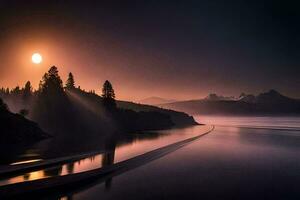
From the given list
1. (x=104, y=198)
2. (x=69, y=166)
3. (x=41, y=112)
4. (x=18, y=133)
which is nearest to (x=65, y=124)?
(x=41, y=112)

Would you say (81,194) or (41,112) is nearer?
(81,194)

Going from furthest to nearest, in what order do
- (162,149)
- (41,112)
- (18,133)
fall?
(41,112) → (18,133) → (162,149)

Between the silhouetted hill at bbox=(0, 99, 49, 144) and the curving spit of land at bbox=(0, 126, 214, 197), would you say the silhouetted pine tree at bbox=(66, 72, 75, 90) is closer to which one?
the silhouetted hill at bbox=(0, 99, 49, 144)

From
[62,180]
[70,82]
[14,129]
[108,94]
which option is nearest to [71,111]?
[108,94]

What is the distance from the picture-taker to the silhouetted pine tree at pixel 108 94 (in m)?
159

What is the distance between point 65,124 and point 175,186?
351 feet

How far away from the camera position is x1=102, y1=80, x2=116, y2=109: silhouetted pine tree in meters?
159

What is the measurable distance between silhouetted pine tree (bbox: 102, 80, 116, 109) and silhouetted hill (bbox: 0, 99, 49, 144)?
243ft

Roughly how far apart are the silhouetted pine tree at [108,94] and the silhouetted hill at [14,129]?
74.2m

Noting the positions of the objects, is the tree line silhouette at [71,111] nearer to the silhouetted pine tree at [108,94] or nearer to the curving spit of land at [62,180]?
the silhouetted pine tree at [108,94]

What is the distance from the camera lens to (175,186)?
33406 millimetres

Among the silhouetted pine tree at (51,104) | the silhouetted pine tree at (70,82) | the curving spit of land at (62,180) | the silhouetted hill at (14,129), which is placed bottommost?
the curving spit of land at (62,180)

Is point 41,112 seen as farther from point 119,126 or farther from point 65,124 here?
point 119,126

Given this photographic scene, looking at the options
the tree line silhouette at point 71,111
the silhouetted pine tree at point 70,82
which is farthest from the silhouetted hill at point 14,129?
the silhouetted pine tree at point 70,82
